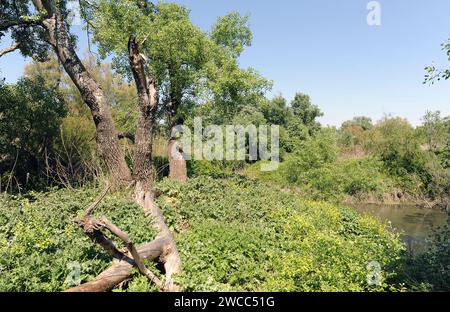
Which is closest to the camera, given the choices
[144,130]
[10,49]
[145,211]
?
[145,211]

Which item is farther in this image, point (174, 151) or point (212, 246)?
point (174, 151)

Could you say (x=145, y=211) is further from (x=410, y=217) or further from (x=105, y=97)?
(x=410, y=217)

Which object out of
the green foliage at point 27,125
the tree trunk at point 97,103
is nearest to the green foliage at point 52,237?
the tree trunk at point 97,103

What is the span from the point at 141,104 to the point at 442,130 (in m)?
21.8

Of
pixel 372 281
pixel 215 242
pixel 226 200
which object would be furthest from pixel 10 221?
pixel 372 281

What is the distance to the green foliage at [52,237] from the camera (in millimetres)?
4016

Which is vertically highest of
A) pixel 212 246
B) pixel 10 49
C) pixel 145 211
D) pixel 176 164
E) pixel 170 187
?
pixel 10 49

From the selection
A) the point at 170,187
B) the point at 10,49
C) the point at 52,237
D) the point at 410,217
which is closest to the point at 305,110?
the point at 410,217

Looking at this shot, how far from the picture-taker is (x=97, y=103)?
866 cm

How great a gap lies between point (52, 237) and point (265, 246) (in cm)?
365

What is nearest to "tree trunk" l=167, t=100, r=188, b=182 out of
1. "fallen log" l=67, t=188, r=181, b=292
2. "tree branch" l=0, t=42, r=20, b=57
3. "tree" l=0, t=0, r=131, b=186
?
"tree" l=0, t=0, r=131, b=186

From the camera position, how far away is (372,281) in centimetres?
470

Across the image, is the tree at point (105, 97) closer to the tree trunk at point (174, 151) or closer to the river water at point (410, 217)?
the tree trunk at point (174, 151)

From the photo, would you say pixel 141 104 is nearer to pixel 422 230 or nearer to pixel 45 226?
pixel 45 226
